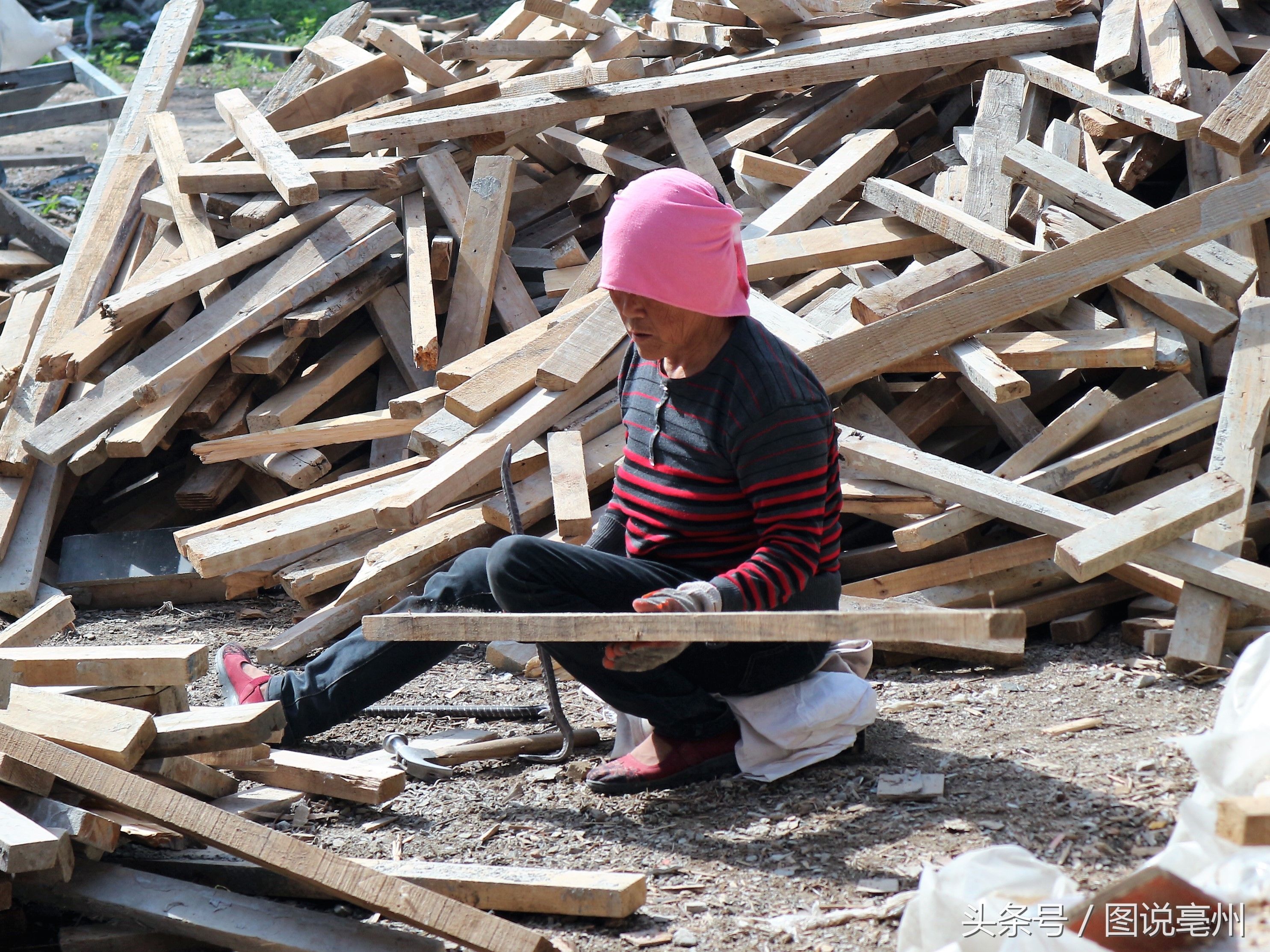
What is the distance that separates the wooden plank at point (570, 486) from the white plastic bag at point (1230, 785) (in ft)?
6.68

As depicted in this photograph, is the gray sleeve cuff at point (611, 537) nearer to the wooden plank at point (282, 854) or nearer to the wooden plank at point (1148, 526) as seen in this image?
the wooden plank at point (282, 854)

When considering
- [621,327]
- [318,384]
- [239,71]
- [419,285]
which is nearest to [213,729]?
[621,327]

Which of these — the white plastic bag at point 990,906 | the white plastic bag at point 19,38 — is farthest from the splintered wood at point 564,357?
the white plastic bag at point 19,38

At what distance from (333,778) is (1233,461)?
117 inches

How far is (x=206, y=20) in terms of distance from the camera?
15.3 meters

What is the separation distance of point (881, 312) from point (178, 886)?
299cm

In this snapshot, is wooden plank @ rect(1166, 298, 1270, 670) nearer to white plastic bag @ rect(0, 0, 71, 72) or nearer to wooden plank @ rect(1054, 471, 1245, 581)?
wooden plank @ rect(1054, 471, 1245, 581)

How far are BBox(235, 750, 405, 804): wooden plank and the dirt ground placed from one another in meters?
0.09

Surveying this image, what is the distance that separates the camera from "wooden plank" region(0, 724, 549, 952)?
225 cm

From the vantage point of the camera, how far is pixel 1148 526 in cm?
340

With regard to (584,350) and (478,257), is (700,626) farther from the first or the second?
→ (478,257)

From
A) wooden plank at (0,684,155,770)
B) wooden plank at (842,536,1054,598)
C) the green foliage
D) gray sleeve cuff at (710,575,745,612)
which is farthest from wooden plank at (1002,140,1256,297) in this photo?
the green foliage

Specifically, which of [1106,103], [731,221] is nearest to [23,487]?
[731,221]

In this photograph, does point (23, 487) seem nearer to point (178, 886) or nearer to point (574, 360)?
point (574, 360)
